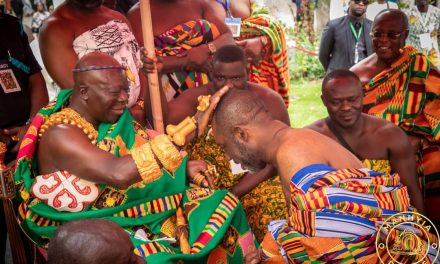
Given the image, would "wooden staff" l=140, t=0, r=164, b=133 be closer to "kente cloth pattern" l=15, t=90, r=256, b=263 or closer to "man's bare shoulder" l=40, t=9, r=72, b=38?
"kente cloth pattern" l=15, t=90, r=256, b=263

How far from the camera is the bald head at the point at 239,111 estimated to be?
2789 mm

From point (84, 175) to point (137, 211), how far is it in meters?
0.41

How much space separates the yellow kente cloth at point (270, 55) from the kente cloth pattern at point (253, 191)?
1.79m

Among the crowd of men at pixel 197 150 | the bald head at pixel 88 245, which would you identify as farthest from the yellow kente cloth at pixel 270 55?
the bald head at pixel 88 245

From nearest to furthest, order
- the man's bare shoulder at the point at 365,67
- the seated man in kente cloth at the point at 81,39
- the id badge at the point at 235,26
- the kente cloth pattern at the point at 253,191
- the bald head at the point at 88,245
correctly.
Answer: the bald head at the point at 88,245 → the seated man in kente cloth at the point at 81,39 → the kente cloth pattern at the point at 253,191 → the man's bare shoulder at the point at 365,67 → the id badge at the point at 235,26

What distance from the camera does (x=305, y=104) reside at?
973 cm

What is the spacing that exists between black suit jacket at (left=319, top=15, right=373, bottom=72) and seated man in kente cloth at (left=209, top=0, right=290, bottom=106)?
115 cm

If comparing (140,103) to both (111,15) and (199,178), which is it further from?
(199,178)

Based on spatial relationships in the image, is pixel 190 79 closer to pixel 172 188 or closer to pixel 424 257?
pixel 172 188

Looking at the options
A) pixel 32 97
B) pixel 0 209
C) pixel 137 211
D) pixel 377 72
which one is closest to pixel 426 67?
pixel 377 72

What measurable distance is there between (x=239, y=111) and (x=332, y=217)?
0.74 m

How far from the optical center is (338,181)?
2.42 m

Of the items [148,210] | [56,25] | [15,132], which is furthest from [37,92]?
[148,210]

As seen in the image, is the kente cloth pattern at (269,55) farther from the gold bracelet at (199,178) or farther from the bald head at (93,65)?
the bald head at (93,65)
